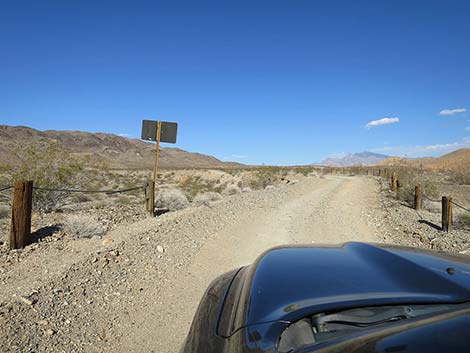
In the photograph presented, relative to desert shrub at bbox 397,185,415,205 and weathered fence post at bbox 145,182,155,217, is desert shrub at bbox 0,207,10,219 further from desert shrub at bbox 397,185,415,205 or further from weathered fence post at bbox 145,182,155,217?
desert shrub at bbox 397,185,415,205

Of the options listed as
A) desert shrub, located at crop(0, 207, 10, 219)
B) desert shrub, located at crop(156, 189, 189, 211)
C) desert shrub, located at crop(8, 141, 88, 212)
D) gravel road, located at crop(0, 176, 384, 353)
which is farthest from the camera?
desert shrub, located at crop(156, 189, 189, 211)

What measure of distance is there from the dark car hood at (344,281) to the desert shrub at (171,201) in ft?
34.2

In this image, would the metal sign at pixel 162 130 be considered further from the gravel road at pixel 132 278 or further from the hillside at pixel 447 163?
the hillside at pixel 447 163

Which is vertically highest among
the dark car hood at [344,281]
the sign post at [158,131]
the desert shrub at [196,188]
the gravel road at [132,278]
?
the sign post at [158,131]

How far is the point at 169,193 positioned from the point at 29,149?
16.6ft

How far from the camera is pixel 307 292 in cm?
173

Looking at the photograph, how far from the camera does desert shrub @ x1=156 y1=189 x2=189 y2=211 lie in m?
12.7

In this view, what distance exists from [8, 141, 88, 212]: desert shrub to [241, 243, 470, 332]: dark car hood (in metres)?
10.4

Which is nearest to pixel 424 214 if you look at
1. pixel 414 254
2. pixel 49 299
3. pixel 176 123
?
pixel 176 123

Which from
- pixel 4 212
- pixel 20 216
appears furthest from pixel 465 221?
pixel 4 212

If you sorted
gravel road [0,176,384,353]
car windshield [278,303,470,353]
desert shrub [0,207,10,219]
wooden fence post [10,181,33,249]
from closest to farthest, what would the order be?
car windshield [278,303,470,353]
gravel road [0,176,384,353]
wooden fence post [10,181,33,249]
desert shrub [0,207,10,219]

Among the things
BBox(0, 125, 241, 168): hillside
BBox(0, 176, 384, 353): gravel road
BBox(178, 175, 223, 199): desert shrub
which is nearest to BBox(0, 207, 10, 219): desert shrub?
BBox(0, 176, 384, 353): gravel road

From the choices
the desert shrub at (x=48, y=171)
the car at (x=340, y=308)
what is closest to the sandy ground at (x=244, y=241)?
the car at (x=340, y=308)

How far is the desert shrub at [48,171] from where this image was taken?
10938mm
